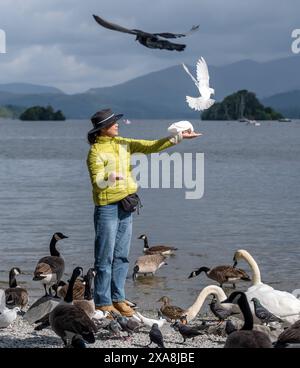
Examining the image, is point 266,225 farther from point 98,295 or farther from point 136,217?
point 98,295

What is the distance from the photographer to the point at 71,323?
911cm

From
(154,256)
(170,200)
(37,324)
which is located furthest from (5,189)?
(37,324)

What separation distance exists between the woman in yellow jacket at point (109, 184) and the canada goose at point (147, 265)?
550cm

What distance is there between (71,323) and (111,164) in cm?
194

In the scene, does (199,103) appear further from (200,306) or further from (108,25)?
(200,306)

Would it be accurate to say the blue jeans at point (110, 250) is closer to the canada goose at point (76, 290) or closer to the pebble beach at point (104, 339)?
the pebble beach at point (104, 339)

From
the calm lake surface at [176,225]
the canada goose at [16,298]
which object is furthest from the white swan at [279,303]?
the canada goose at [16,298]

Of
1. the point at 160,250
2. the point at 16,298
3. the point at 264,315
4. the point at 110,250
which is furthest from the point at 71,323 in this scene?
the point at 160,250

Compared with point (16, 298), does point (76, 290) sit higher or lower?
higher

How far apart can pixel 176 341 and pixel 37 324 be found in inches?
67.3

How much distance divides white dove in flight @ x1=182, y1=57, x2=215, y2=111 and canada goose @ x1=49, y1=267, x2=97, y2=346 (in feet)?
7.91

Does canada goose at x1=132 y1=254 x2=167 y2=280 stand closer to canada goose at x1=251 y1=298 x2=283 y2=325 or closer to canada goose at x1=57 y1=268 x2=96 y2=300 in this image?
canada goose at x1=57 y1=268 x2=96 y2=300

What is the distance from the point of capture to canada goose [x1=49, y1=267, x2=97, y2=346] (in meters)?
9.07

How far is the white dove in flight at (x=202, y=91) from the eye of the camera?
30.7ft
